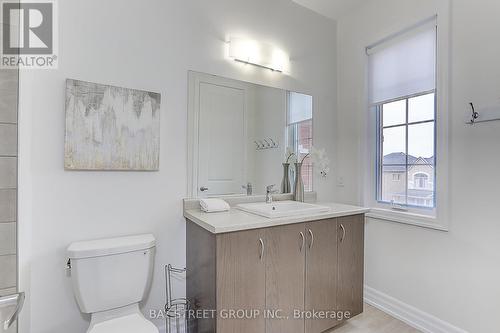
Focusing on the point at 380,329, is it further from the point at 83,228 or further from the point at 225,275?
the point at 83,228

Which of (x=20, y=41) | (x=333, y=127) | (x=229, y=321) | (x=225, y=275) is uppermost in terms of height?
(x=20, y=41)

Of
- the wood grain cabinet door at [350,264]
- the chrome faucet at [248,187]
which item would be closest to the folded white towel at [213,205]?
the chrome faucet at [248,187]

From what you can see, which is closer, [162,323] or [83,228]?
[83,228]

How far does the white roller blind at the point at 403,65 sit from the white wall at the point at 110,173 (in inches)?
43.9

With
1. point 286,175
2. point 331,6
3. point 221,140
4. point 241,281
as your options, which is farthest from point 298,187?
point 331,6

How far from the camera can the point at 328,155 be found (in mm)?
2623

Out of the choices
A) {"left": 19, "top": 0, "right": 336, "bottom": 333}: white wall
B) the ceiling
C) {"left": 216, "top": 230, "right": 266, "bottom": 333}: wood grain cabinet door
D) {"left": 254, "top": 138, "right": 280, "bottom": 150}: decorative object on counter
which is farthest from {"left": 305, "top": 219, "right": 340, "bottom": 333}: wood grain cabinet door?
the ceiling

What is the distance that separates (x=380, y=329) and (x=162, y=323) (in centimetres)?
165

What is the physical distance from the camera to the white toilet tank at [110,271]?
1.28 metres

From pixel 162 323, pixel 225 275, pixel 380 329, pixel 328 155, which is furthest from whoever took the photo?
pixel 328 155

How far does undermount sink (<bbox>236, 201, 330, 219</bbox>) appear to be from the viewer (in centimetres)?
159

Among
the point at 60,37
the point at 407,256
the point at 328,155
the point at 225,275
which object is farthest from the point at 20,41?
the point at 407,256

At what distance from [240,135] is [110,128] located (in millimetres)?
940

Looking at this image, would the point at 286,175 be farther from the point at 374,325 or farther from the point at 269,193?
the point at 374,325
